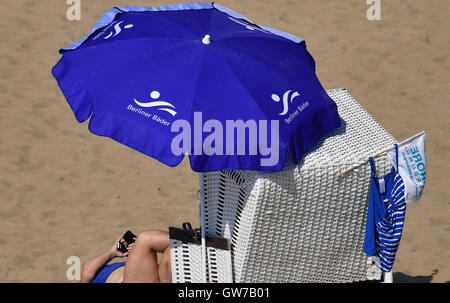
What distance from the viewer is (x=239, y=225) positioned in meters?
6.09

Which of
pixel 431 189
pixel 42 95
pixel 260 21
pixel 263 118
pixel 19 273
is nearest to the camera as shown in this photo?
pixel 263 118

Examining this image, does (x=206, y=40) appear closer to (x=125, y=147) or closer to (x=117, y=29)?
(x=117, y=29)

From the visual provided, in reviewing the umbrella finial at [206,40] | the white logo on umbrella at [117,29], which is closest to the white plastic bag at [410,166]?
the umbrella finial at [206,40]

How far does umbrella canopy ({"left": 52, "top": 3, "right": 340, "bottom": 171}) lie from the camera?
5758 millimetres

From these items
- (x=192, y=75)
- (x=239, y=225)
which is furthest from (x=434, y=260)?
(x=192, y=75)

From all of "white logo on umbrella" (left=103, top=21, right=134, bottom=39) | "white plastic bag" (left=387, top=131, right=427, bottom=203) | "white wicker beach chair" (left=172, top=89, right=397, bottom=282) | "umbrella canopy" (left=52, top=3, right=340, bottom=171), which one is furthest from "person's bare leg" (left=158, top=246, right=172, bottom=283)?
"white plastic bag" (left=387, top=131, right=427, bottom=203)

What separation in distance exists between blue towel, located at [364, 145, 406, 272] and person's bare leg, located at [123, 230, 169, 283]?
147 cm

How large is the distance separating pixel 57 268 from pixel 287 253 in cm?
235

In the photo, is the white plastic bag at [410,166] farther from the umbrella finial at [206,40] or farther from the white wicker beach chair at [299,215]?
the umbrella finial at [206,40]

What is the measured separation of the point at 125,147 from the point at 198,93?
3180 mm

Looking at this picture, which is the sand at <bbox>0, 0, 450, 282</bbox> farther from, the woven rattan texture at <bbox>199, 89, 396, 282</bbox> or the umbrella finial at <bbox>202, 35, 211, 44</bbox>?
the umbrella finial at <bbox>202, 35, 211, 44</bbox>

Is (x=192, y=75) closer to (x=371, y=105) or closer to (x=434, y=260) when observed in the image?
(x=434, y=260)

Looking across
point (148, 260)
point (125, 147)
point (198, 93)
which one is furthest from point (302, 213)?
point (125, 147)

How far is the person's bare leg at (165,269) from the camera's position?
652 cm
